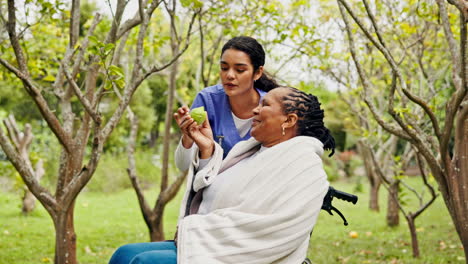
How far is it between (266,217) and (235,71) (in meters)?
0.87

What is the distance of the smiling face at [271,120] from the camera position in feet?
9.02

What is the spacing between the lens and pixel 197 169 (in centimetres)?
293

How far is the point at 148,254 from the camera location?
8.29 ft

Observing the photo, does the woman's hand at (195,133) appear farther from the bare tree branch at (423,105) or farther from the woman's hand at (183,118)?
the bare tree branch at (423,105)

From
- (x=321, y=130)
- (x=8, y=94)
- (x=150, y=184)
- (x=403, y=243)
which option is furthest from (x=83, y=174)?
(x=8, y=94)

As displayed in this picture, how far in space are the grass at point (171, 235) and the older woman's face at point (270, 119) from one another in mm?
4251

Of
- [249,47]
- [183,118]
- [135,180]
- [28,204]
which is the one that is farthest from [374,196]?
[183,118]

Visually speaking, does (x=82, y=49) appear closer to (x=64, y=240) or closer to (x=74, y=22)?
(x=74, y=22)

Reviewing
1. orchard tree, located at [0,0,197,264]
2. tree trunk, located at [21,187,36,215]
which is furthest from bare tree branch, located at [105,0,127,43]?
tree trunk, located at [21,187,36,215]

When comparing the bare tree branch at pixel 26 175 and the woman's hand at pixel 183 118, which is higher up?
the woman's hand at pixel 183 118

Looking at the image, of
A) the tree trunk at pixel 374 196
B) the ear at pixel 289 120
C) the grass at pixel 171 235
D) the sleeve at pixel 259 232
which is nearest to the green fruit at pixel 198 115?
the ear at pixel 289 120

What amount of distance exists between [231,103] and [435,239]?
6034 mm

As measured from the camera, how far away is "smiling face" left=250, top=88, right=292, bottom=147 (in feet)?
9.02

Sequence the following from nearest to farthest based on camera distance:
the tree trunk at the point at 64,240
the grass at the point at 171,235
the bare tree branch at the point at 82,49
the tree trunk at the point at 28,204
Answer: the tree trunk at the point at 64,240 → the bare tree branch at the point at 82,49 → the grass at the point at 171,235 → the tree trunk at the point at 28,204
